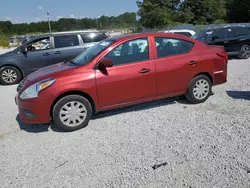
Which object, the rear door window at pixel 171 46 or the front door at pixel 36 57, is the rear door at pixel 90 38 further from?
the rear door window at pixel 171 46

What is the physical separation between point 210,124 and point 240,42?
7551 millimetres

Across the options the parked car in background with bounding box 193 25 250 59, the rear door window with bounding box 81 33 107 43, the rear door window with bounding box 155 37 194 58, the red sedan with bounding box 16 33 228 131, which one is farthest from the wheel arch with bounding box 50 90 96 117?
the parked car in background with bounding box 193 25 250 59

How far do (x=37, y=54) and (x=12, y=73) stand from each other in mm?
1059

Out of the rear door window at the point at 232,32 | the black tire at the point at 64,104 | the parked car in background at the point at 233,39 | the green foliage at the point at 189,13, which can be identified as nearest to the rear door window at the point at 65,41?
the black tire at the point at 64,104

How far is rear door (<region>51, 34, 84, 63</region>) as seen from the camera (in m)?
8.41

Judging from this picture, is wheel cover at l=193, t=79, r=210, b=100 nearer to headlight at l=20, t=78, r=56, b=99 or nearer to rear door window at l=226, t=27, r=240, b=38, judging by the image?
headlight at l=20, t=78, r=56, b=99

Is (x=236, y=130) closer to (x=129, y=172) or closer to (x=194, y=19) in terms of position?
(x=129, y=172)

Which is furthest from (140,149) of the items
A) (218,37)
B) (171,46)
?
(218,37)

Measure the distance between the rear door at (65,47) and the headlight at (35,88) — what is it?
4480 millimetres

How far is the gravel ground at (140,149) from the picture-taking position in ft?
9.34

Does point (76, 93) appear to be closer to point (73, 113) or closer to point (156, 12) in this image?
point (73, 113)

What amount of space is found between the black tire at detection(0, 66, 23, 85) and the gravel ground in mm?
3673

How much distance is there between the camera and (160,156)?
128 inches

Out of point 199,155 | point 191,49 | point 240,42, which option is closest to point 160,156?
point 199,155
